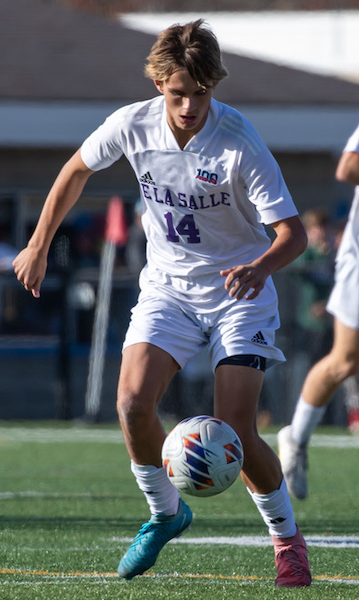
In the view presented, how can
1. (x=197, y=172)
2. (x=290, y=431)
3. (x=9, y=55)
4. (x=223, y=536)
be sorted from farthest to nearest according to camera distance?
(x=9, y=55) < (x=290, y=431) < (x=223, y=536) < (x=197, y=172)

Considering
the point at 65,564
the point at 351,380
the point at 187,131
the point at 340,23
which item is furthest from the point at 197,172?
the point at 340,23

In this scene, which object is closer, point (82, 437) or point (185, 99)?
point (185, 99)

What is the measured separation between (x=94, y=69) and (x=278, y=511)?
14.3 metres

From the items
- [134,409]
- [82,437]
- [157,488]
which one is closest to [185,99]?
[134,409]

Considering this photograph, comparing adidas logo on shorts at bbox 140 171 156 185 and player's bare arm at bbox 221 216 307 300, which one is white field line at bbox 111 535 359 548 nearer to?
player's bare arm at bbox 221 216 307 300

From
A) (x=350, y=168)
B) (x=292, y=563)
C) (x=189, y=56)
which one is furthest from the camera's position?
(x=350, y=168)

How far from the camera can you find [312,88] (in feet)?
61.5

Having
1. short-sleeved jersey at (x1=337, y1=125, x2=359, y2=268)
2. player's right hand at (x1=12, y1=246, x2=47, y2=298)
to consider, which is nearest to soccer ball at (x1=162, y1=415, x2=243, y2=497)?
player's right hand at (x1=12, y1=246, x2=47, y2=298)

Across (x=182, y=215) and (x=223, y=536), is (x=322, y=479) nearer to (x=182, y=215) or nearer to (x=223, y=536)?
(x=223, y=536)

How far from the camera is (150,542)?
4746 mm

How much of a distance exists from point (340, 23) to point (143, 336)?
24.4 meters

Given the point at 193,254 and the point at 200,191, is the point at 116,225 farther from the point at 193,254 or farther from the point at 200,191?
the point at 200,191

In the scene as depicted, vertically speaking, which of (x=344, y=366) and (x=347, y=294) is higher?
(x=347, y=294)

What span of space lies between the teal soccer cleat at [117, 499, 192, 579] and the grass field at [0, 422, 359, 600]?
2.6 inches
